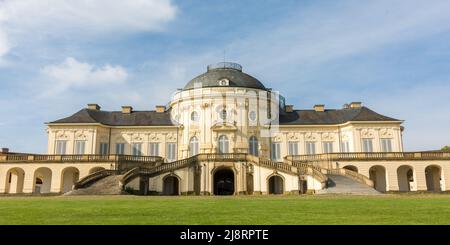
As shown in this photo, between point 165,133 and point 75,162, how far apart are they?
11522 millimetres

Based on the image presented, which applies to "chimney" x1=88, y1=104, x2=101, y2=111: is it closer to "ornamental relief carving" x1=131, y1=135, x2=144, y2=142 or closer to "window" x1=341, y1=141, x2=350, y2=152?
"ornamental relief carving" x1=131, y1=135, x2=144, y2=142

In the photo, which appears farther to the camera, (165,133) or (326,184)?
(165,133)

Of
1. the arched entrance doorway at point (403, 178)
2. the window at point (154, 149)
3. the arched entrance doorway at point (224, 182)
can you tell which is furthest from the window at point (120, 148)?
the arched entrance doorway at point (403, 178)

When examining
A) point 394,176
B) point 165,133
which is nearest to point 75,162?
point 165,133

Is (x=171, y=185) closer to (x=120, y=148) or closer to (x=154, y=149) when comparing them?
(x=154, y=149)

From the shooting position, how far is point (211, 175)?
4091cm

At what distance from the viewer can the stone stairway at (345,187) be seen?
31.3 m

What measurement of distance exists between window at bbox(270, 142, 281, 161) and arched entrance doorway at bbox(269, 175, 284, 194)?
7.30 m

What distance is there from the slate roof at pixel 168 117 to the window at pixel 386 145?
2697mm

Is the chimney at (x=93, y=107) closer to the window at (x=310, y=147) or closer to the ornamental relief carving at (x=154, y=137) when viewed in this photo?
the ornamental relief carving at (x=154, y=137)

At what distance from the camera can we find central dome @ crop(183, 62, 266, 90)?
4884 cm

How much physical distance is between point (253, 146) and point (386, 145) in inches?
627

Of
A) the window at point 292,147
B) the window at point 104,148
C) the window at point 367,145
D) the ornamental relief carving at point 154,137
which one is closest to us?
the window at point 367,145
